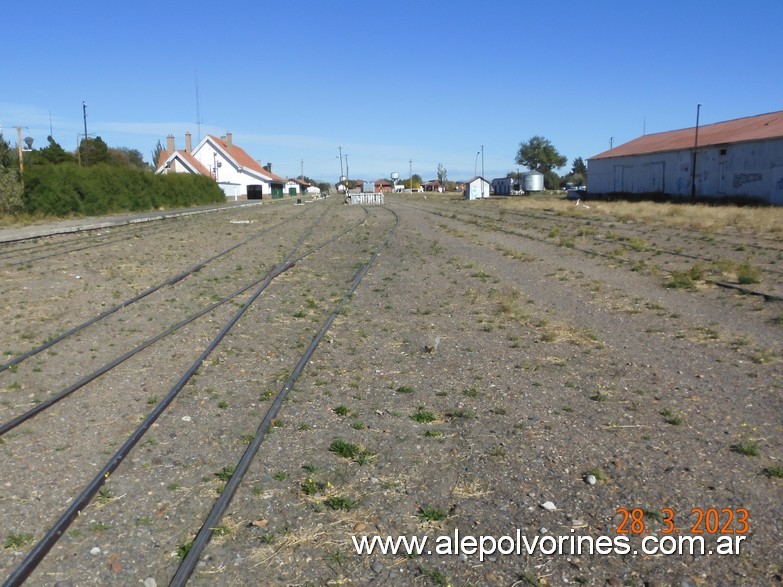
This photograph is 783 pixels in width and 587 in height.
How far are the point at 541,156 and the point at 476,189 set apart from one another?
292 ft

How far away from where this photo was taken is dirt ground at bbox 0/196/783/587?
13.8 feet

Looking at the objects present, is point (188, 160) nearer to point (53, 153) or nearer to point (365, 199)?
point (53, 153)

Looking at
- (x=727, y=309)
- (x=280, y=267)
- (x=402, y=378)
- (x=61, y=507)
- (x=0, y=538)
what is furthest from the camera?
(x=280, y=267)

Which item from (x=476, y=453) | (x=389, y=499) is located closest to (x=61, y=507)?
→ (x=389, y=499)

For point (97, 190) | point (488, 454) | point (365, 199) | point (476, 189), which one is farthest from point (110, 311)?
point (476, 189)

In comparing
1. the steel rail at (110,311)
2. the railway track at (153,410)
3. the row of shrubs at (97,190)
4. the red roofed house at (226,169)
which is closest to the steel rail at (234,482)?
the railway track at (153,410)

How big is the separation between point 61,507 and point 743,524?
4.54 metres

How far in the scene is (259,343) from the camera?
986cm

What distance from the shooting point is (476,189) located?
317 ft

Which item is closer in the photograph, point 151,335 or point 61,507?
point 61,507

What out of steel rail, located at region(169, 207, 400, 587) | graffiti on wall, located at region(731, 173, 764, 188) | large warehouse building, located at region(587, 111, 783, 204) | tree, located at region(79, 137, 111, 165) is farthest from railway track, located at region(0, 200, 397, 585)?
tree, located at region(79, 137, 111, 165)

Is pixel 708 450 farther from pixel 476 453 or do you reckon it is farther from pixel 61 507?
pixel 61 507

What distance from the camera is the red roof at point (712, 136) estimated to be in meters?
45.6

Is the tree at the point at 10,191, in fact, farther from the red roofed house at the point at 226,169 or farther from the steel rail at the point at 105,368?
the red roofed house at the point at 226,169
